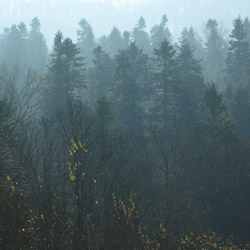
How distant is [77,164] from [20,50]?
219 feet

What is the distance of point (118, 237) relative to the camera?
9.84 m

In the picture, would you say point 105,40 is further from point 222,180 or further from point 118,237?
point 118,237

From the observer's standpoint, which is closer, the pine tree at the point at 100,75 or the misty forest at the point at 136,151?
the misty forest at the point at 136,151

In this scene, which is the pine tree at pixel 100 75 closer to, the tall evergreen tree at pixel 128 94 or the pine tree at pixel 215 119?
the tall evergreen tree at pixel 128 94

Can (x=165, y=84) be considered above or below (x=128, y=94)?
above

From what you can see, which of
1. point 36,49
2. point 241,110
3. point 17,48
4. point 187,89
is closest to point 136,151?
point 187,89

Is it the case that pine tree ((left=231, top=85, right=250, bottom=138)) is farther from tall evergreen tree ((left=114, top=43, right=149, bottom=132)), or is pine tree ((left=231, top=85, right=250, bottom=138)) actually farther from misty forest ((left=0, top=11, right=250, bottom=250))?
tall evergreen tree ((left=114, top=43, right=149, bottom=132))

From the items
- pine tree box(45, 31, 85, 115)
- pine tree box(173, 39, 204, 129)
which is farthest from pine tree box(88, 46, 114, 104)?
pine tree box(173, 39, 204, 129)

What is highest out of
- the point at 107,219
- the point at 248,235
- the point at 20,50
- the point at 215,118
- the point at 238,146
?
the point at 20,50

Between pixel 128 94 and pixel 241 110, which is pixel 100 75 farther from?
pixel 241 110

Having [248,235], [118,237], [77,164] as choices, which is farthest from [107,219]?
[248,235]

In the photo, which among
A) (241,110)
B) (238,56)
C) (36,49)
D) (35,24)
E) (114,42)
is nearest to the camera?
(241,110)

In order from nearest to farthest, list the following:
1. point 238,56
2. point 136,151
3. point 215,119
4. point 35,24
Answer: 1. point 136,151
2. point 215,119
3. point 238,56
4. point 35,24

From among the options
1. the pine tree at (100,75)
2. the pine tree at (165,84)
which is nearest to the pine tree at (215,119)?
the pine tree at (165,84)
